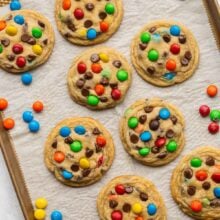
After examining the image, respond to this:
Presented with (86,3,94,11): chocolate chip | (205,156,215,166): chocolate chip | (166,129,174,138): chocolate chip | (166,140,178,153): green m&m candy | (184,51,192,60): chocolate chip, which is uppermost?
(86,3,94,11): chocolate chip

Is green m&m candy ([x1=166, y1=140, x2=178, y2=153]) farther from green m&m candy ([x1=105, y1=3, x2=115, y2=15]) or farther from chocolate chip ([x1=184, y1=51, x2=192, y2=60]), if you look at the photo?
green m&m candy ([x1=105, y1=3, x2=115, y2=15])

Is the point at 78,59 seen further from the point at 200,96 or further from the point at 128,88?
the point at 200,96

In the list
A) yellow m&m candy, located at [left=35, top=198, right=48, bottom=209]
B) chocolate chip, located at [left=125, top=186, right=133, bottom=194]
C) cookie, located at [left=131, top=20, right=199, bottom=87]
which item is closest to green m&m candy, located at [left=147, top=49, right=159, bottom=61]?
cookie, located at [left=131, top=20, right=199, bottom=87]

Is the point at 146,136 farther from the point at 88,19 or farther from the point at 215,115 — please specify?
the point at 88,19

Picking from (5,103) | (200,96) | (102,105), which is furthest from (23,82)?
(200,96)

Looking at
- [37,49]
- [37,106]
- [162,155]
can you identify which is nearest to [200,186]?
[162,155]

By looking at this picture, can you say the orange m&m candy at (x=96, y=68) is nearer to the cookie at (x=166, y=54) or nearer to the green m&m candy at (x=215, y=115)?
the cookie at (x=166, y=54)
